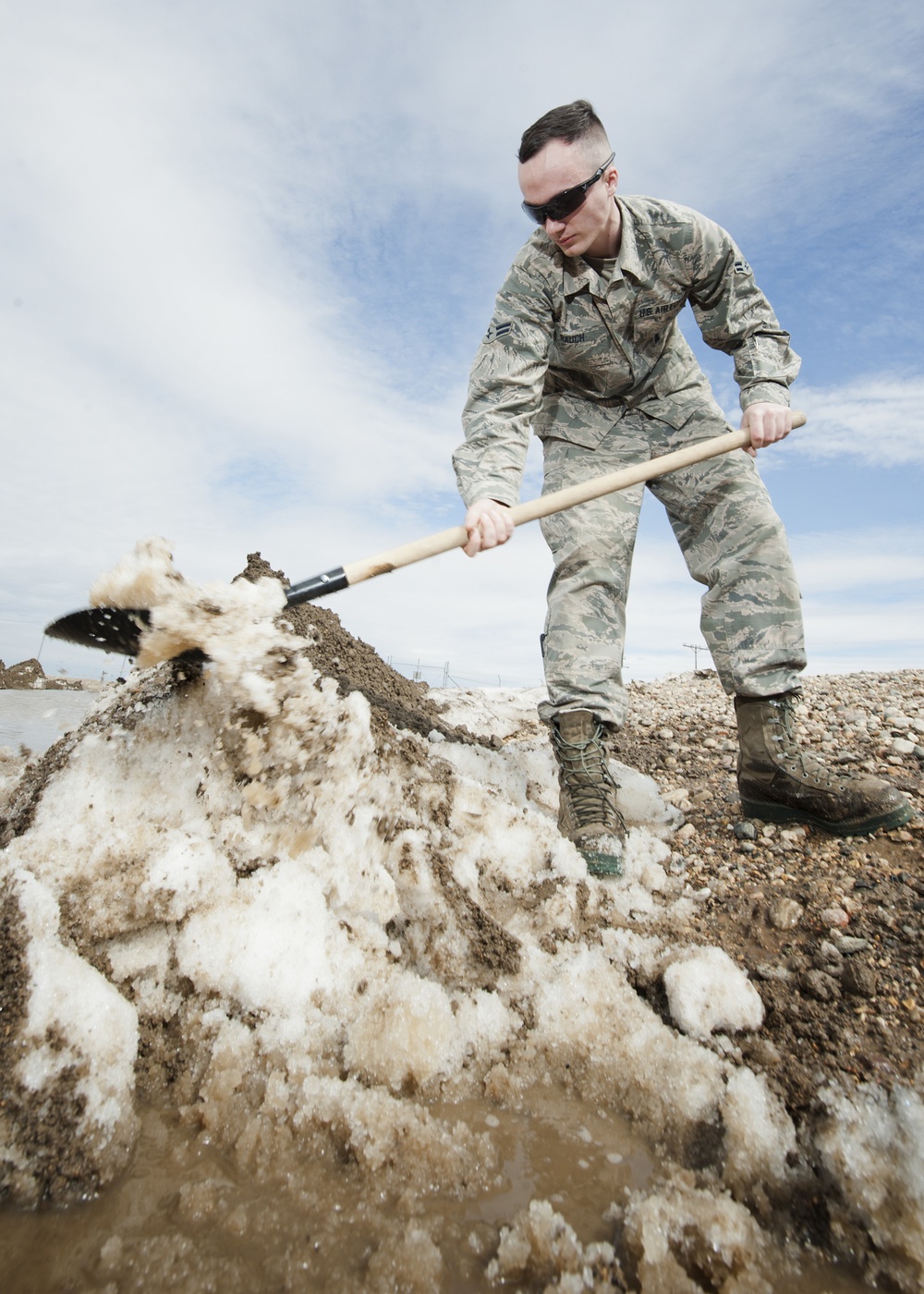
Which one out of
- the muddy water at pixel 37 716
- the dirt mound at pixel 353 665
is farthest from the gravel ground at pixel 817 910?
the muddy water at pixel 37 716

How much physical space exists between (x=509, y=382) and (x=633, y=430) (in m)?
0.61

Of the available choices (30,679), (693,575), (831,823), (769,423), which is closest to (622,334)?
(769,423)

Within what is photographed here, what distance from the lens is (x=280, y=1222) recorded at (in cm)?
107

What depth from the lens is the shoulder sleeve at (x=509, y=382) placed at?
254cm

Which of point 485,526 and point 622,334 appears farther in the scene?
point 622,334

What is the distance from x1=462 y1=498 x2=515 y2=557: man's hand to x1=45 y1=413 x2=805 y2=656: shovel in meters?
0.04

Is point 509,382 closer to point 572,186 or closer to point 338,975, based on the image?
point 572,186

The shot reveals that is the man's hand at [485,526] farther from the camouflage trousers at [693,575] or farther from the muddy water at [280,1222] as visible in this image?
the muddy water at [280,1222]

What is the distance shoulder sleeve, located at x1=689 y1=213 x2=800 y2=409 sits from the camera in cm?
270

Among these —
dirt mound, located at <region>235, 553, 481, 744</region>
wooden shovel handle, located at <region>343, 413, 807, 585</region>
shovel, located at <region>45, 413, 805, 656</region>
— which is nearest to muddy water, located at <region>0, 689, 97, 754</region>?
dirt mound, located at <region>235, 553, 481, 744</region>

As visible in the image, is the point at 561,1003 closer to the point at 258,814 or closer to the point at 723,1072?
the point at 723,1072

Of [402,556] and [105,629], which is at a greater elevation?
[402,556]

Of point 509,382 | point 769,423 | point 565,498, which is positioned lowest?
point 565,498

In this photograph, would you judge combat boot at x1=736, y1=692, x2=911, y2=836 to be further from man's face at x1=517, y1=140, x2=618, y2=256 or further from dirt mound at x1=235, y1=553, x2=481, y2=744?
man's face at x1=517, y1=140, x2=618, y2=256
